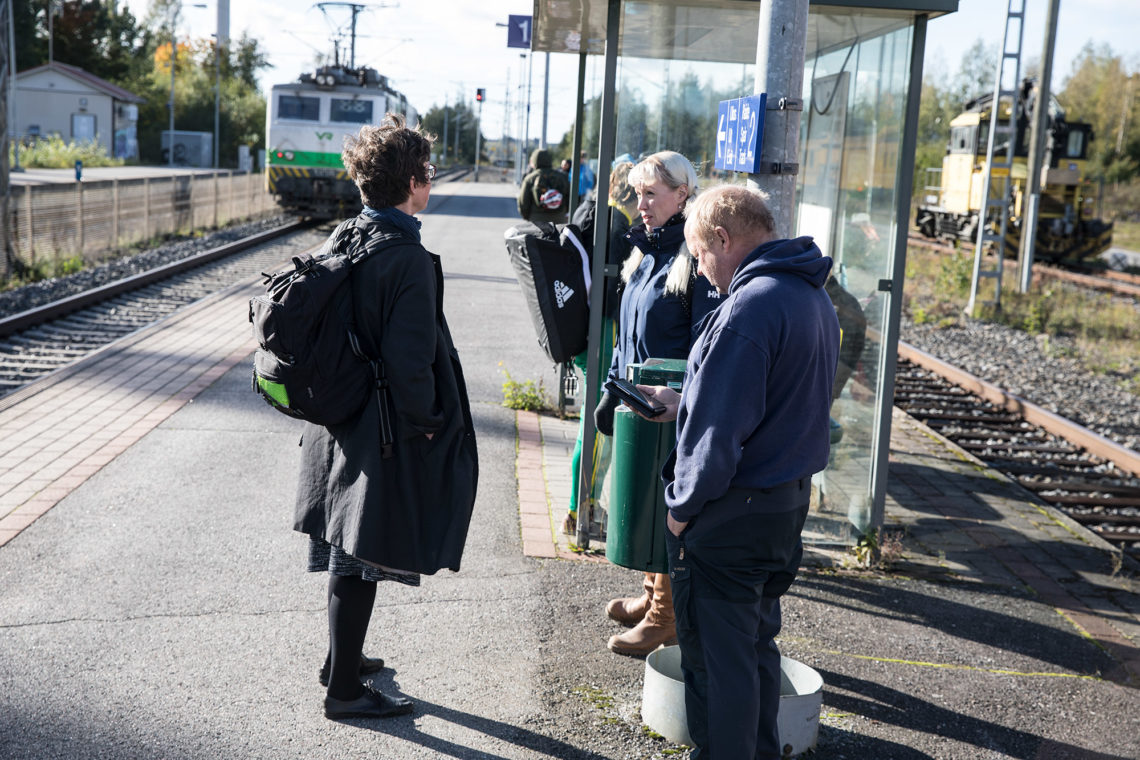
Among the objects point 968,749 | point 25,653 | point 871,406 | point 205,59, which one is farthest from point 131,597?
point 205,59

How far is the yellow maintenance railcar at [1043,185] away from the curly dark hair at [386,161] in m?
23.1

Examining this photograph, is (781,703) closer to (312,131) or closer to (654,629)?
(654,629)

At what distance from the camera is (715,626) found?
120 inches

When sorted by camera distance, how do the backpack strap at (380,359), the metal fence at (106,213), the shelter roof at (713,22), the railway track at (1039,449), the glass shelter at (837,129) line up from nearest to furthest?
1. the backpack strap at (380,359)
2. the shelter roof at (713,22)
3. the glass shelter at (837,129)
4. the railway track at (1039,449)
5. the metal fence at (106,213)

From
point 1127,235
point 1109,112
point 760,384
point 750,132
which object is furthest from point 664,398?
point 1109,112

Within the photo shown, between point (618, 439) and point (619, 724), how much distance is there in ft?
3.37

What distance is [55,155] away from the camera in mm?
47594

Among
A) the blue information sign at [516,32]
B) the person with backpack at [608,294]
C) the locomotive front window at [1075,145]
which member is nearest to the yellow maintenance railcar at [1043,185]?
the locomotive front window at [1075,145]

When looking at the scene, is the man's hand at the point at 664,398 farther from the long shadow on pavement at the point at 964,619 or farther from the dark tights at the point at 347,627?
the long shadow on pavement at the point at 964,619

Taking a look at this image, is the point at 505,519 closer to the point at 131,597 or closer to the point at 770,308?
the point at 131,597

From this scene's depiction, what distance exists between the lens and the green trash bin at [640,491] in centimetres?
402

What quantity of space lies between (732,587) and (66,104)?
66485 mm

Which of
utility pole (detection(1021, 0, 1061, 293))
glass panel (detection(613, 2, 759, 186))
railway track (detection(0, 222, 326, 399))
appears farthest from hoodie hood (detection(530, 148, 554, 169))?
glass panel (detection(613, 2, 759, 186))

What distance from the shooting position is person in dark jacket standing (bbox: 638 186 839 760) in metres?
2.90
